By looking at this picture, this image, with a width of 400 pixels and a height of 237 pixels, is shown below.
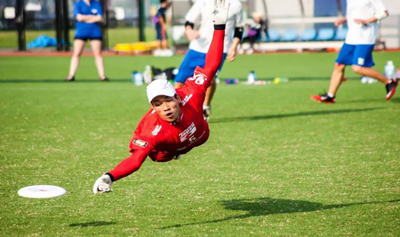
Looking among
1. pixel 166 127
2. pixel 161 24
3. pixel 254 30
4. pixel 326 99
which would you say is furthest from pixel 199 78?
pixel 254 30

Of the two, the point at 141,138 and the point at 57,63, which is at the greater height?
the point at 141,138

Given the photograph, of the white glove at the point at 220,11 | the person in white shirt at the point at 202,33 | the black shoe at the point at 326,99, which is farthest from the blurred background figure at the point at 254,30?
the white glove at the point at 220,11

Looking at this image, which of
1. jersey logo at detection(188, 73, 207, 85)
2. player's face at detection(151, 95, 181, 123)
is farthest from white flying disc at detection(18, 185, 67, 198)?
jersey logo at detection(188, 73, 207, 85)

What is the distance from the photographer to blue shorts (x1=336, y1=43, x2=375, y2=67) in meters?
12.2

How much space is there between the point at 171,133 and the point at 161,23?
2414 centimetres

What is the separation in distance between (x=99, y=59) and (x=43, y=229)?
1232 cm

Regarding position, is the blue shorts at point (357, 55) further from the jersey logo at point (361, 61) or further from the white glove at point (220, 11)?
the white glove at point (220, 11)

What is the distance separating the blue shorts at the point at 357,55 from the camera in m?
12.2

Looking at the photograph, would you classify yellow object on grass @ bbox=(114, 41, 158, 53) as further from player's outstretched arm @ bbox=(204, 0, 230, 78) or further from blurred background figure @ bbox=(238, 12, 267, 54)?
player's outstretched arm @ bbox=(204, 0, 230, 78)

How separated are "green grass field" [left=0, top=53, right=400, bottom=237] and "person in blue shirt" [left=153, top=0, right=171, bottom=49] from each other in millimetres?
14757

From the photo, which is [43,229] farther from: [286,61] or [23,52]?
[23,52]

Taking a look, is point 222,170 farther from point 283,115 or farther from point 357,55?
point 357,55

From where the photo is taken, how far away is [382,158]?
7.71 metres

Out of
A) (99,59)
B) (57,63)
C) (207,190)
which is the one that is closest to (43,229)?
(207,190)
